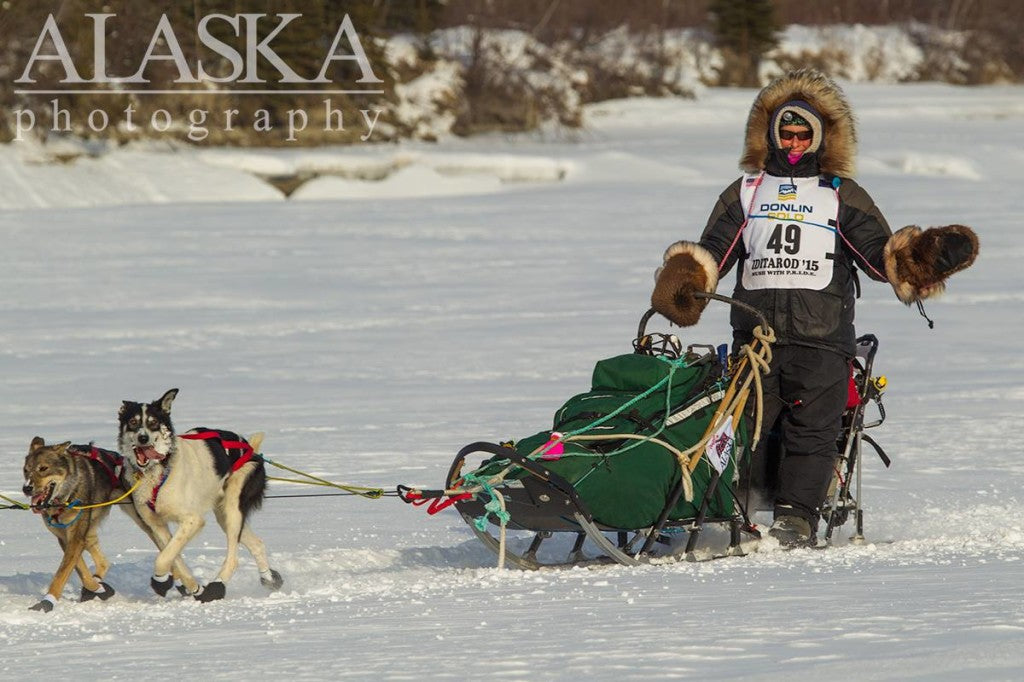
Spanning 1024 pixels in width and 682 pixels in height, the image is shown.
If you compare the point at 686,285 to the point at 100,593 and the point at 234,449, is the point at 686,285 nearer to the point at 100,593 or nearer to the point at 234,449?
the point at 234,449

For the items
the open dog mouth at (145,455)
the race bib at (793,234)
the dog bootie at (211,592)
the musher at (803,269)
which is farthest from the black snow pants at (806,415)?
the open dog mouth at (145,455)

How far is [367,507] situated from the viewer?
591 centimetres

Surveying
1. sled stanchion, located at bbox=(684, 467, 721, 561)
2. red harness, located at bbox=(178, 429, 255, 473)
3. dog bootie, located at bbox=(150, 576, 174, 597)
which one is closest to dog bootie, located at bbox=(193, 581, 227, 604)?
dog bootie, located at bbox=(150, 576, 174, 597)

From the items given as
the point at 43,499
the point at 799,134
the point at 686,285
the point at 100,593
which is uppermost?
the point at 799,134

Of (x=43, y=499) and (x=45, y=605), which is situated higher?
(x=43, y=499)

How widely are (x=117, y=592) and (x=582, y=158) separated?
60.2 ft

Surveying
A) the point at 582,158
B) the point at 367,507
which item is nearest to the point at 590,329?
the point at 367,507

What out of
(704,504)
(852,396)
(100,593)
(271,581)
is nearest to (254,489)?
(271,581)

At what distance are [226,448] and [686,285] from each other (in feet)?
5.11

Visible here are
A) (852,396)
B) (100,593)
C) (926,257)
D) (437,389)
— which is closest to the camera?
(100,593)

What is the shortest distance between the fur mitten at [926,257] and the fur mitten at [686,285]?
57 centimetres

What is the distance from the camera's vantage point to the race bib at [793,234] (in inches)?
184

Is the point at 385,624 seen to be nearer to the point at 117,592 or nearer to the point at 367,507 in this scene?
the point at 117,592

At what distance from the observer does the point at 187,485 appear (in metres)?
4.27
